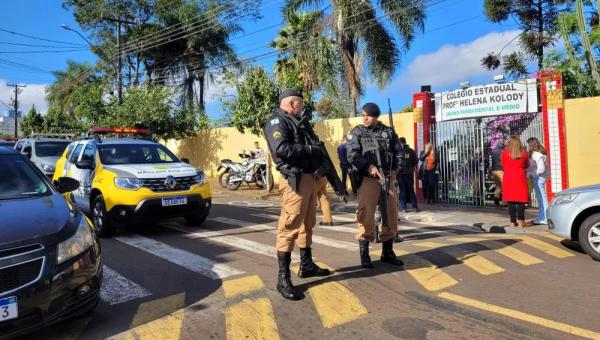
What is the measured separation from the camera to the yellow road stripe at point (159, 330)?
12.5 feet

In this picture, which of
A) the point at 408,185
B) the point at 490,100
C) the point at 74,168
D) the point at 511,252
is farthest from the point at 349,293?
the point at 490,100

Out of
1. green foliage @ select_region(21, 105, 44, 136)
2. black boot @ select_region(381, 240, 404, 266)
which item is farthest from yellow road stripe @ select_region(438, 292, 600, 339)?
green foliage @ select_region(21, 105, 44, 136)

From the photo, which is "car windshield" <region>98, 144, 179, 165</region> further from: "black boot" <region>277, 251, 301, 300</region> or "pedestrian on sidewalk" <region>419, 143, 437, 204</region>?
"pedestrian on sidewalk" <region>419, 143, 437, 204</region>

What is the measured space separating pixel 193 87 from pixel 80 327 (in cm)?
3036

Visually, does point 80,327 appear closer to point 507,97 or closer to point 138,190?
point 138,190

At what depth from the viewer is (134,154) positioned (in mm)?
8922

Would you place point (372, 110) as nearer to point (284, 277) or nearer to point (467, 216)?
point (284, 277)

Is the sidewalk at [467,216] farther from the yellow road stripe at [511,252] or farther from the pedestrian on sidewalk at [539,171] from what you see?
the yellow road stripe at [511,252]

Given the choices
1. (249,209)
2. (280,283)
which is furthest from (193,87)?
(280,283)

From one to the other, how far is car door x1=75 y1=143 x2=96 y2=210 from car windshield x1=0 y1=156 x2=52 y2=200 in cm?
350

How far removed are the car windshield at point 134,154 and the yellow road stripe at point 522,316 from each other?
5942 millimetres

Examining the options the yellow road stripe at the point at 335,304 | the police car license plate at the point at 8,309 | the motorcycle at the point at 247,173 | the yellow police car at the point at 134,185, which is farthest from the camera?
the motorcycle at the point at 247,173

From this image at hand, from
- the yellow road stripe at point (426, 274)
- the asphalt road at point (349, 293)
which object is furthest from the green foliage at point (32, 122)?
the yellow road stripe at point (426, 274)

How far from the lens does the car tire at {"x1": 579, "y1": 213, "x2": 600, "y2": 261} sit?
6.34 metres
